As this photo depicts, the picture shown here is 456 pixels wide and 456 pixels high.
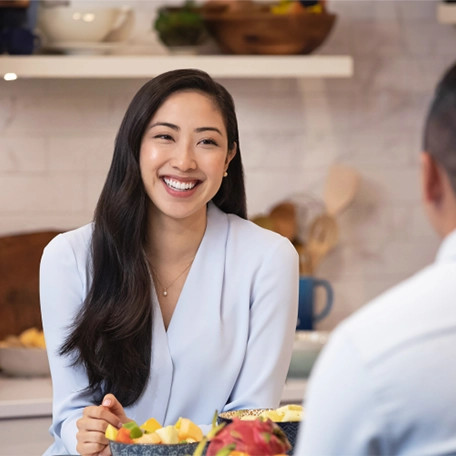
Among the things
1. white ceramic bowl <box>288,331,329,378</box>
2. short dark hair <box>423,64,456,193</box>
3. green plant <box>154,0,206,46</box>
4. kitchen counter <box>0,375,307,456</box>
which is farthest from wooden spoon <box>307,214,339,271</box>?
short dark hair <box>423,64,456,193</box>

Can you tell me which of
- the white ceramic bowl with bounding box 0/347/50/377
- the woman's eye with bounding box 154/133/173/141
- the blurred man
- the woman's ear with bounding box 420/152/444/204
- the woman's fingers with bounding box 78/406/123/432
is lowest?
the white ceramic bowl with bounding box 0/347/50/377

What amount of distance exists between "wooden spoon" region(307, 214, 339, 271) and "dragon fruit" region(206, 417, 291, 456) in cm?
197

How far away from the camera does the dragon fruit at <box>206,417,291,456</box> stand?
3.42 ft

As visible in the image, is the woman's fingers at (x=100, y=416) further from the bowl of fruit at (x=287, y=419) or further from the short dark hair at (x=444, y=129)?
the short dark hair at (x=444, y=129)

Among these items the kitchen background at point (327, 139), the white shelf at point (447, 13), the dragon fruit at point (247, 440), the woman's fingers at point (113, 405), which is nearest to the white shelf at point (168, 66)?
the kitchen background at point (327, 139)

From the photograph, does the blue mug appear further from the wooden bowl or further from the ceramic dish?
the ceramic dish

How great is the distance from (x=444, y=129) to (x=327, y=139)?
2282 mm

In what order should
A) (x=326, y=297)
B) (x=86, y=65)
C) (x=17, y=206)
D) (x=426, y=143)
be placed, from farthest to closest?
1. (x=326, y=297)
2. (x=17, y=206)
3. (x=86, y=65)
4. (x=426, y=143)

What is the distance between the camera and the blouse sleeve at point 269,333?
172cm

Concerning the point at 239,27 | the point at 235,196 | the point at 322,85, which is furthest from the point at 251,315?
the point at 322,85

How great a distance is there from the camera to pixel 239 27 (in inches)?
109

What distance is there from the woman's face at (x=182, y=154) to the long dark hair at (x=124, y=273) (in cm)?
2

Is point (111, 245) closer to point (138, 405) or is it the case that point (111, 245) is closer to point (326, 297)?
point (138, 405)

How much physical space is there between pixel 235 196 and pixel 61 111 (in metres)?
1.15
